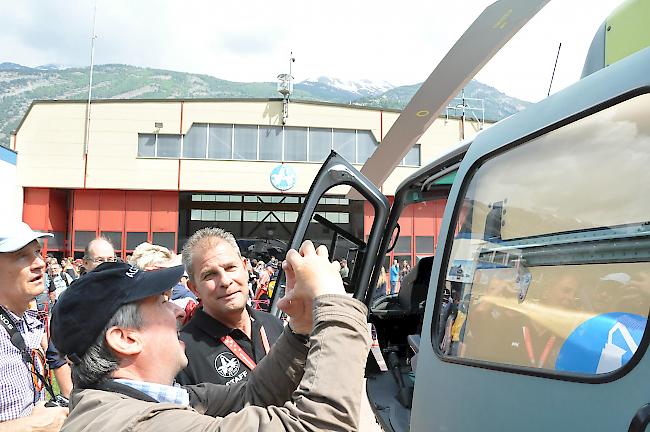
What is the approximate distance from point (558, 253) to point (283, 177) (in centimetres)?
2285

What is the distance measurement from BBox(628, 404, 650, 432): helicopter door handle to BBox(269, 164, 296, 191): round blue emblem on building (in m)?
23.5

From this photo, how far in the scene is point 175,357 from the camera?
131 cm

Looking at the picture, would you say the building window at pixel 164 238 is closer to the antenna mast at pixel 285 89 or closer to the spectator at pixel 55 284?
the antenna mast at pixel 285 89

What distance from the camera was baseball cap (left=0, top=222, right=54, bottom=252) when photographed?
2396mm

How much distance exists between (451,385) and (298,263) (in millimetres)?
1059

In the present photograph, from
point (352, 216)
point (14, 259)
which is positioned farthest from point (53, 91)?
point (14, 259)

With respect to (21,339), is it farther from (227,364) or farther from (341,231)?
(341,231)

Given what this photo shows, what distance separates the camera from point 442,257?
2.29 meters

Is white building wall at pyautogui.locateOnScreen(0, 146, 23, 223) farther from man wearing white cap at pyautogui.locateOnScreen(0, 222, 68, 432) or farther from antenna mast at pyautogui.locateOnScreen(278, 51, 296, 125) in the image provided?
man wearing white cap at pyautogui.locateOnScreen(0, 222, 68, 432)

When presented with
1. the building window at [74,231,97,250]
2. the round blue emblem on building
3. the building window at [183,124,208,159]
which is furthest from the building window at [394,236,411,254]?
the building window at [74,231,97,250]

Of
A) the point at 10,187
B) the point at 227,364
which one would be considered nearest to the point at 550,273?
the point at 227,364

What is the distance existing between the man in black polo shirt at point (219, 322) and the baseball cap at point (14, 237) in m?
0.74

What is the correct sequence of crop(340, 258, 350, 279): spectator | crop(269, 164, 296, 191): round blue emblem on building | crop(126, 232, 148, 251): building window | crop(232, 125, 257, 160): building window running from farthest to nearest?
crop(232, 125, 257, 160): building window → crop(269, 164, 296, 191): round blue emblem on building → crop(126, 232, 148, 251): building window → crop(340, 258, 350, 279): spectator

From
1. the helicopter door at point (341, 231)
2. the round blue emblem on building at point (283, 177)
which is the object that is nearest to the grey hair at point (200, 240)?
the helicopter door at point (341, 231)
